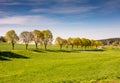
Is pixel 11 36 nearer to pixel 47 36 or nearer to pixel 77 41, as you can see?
pixel 47 36

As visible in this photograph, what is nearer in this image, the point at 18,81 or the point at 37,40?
the point at 18,81

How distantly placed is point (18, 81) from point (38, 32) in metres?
98.4

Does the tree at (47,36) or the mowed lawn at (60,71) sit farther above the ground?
the tree at (47,36)

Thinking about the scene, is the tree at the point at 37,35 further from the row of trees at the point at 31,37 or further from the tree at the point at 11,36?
the tree at the point at 11,36

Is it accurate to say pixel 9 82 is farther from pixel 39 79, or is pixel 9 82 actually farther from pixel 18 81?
pixel 39 79

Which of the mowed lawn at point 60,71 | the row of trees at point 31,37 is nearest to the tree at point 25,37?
the row of trees at point 31,37

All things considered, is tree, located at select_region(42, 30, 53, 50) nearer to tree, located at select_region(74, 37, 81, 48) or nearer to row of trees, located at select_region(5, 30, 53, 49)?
row of trees, located at select_region(5, 30, 53, 49)

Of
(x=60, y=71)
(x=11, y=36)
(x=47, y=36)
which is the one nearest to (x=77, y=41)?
(x=47, y=36)

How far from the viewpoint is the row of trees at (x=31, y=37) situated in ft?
395

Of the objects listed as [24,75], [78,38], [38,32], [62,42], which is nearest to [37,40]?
[38,32]

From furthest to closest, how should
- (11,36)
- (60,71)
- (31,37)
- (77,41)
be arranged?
(77,41), (31,37), (11,36), (60,71)

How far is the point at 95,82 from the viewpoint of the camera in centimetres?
3656

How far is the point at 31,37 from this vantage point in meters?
130

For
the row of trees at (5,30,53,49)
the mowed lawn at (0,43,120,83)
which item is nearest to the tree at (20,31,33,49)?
the row of trees at (5,30,53,49)
